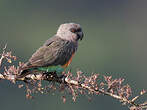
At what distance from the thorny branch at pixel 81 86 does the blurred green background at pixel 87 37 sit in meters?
79.0

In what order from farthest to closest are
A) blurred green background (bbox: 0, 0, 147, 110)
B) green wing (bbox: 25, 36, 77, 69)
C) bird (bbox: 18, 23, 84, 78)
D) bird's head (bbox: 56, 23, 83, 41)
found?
blurred green background (bbox: 0, 0, 147, 110)
bird's head (bbox: 56, 23, 83, 41)
green wing (bbox: 25, 36, 77, 69)
bird (bbox: 18, 23, 84, 78)

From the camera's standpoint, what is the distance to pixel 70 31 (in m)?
13.7

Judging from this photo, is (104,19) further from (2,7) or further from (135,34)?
(2,7)

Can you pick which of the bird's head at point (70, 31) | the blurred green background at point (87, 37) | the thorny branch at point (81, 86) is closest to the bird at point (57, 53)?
the bird's head at point (70, 31)

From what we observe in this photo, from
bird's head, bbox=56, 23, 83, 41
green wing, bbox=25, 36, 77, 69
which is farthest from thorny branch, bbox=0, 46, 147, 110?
bird's head, bbox=56, 23, 83, 41

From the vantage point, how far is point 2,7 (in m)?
157

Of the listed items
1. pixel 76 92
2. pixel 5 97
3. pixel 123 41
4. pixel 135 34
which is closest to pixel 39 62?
pixel 76 92

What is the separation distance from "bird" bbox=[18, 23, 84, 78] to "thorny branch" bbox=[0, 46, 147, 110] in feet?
2.02

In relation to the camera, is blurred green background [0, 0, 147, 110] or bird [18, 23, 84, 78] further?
blurred green background [0, 0, 147, 110]

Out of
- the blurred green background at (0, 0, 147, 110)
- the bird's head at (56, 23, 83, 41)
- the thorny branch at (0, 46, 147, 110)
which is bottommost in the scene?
the blurred green background at (0, 0, 147, 110)

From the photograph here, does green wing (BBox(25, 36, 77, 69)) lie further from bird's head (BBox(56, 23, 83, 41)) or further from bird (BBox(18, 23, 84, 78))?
bird's head (BBox(56, 23, 83, 41))

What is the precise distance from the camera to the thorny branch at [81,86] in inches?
364

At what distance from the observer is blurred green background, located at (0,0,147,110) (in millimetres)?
109312

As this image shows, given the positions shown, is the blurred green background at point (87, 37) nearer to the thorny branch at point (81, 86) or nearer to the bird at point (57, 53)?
the bird at point (57, 53)
